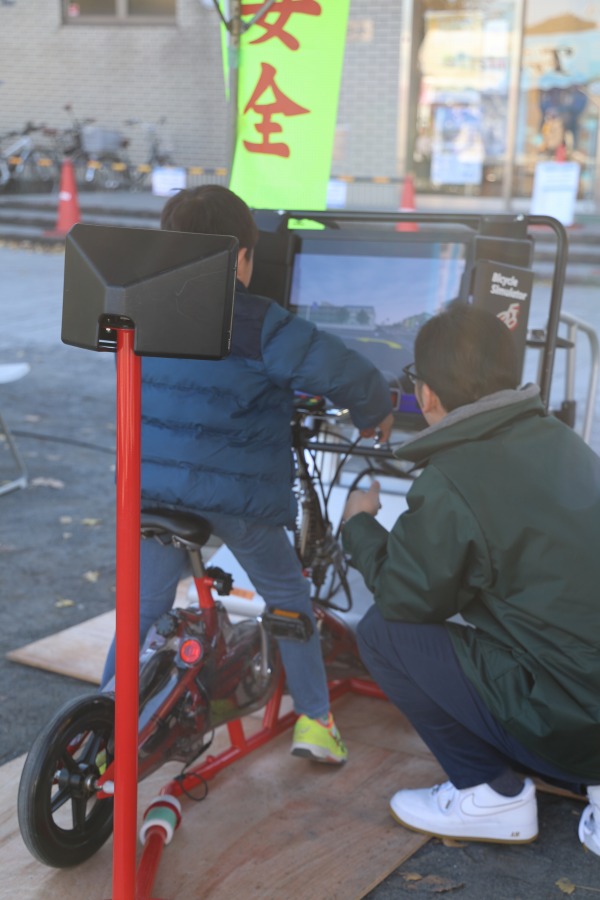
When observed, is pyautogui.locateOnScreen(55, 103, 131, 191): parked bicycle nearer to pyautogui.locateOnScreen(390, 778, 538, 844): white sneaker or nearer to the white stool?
the white stool

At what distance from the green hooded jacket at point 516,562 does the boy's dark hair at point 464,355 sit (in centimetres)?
4

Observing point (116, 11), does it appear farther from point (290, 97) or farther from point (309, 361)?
point (309, 361)

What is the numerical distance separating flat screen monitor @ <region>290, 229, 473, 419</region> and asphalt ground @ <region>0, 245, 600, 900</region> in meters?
1.34

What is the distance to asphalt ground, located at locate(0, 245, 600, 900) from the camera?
265 cm

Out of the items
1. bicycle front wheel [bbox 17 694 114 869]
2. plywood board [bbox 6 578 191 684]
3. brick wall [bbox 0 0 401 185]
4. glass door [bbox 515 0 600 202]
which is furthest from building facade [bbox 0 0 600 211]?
bicycle front wheel [bbox 17 694 114 869]

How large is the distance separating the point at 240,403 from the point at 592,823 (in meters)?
1.37

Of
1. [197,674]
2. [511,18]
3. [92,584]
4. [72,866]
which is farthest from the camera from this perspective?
[511,18]

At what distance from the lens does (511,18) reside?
1416 centimetres

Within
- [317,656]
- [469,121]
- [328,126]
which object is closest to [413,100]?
[469,121]

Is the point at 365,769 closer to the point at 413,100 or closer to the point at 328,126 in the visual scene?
the point at 328,126

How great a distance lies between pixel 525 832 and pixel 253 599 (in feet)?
4.63

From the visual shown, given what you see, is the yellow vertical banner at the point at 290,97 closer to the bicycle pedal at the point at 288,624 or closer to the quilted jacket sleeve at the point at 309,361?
the quilted jacket sleeve at the point at 309,361

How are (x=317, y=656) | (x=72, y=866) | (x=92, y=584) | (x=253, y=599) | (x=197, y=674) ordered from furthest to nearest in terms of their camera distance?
1. (x=92, y=584)
2. (x=253, y=599)
3. (x=317, y=656)
4. (x=197, y=674)
5. (x=72, y=866)

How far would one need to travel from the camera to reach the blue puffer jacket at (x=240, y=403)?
8.66 ft
